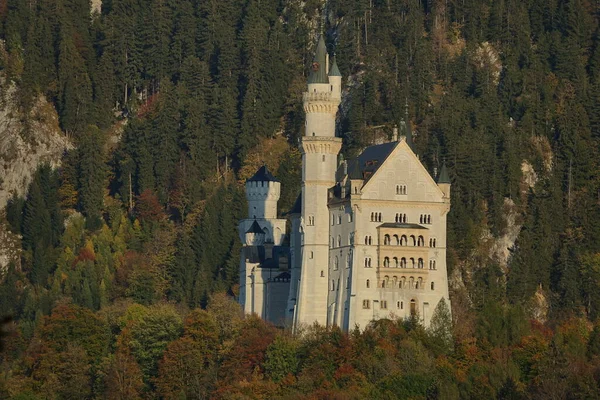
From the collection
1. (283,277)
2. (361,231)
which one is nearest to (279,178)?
(283,277)

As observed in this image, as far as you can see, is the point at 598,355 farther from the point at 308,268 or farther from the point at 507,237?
the point at 507,237

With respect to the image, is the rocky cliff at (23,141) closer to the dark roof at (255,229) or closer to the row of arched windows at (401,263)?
the dark roof at (255,229)

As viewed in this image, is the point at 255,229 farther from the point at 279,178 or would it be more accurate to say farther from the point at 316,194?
the point at 279,178

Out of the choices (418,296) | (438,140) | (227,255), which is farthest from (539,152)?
(418,296)

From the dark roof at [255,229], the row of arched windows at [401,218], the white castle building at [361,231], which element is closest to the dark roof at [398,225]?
the white castle building at [361,231]

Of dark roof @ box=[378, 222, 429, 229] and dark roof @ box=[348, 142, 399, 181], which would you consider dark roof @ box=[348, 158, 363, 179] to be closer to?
dark roof @ box=[348, 142, 399, 181]
